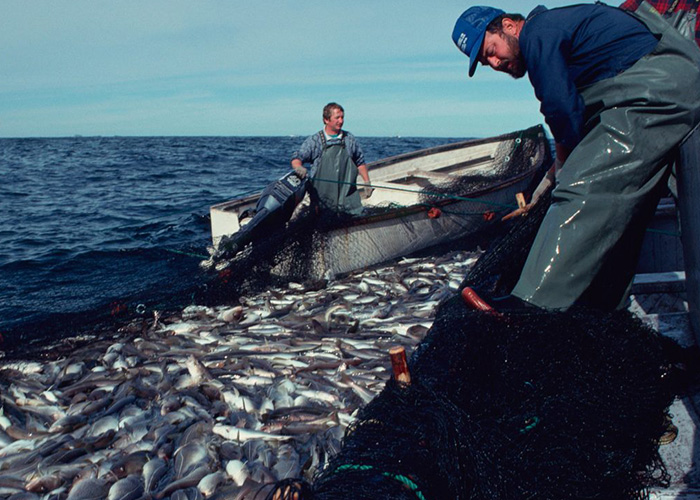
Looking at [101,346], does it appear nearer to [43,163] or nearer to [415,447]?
[415,447]

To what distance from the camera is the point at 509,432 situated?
2.37 metres

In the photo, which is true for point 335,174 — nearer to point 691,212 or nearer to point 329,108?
point 329,108

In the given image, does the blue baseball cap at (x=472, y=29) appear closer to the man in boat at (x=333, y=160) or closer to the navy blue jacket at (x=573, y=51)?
the navy blue jacket at (x=573, y=51)

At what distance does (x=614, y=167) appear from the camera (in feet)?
10.9

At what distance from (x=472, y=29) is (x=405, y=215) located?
17.5ft

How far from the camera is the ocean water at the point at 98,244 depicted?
256 inches

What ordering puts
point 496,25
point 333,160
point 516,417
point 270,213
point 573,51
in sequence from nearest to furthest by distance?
1. point 516,417
2. point 573,51
3. point 496,25
4. point 270,213
5. point 333,160

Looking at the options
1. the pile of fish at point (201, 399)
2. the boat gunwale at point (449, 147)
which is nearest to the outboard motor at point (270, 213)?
the pile of fish at point (201, 399)

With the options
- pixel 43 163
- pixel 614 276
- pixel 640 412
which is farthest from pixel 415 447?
pixel 43 163

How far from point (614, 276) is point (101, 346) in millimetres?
4602

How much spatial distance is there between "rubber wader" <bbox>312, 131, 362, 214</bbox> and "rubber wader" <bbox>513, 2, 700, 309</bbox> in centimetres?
531

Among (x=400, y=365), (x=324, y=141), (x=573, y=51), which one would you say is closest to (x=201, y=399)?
(x=400, y=365)

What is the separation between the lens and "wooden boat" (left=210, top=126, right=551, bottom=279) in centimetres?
830

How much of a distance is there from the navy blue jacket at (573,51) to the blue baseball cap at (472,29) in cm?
26
